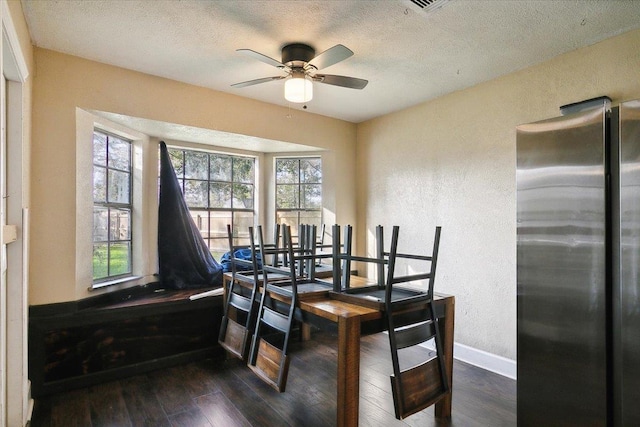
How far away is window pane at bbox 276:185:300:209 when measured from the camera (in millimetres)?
4633

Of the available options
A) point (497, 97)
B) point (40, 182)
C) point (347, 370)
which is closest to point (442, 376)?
point (347, 370)

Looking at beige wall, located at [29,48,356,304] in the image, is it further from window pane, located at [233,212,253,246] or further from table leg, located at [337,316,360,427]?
table leg, located at [337,316,360,427]

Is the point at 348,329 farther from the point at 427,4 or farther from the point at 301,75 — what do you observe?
the point at 427,4

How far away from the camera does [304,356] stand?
3.53m

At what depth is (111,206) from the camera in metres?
3.35

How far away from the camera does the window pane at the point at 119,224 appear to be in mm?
3373

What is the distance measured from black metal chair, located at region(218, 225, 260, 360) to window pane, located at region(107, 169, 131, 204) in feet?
3.90

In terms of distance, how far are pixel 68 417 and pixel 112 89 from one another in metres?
2.49

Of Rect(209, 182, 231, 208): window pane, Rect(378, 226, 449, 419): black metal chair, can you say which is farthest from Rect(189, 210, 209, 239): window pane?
Rect(378, 226, 449, 419): black metal chair

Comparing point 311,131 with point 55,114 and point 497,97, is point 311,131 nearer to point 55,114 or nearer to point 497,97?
point 497,97

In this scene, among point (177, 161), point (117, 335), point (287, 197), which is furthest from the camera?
point (287, 197)

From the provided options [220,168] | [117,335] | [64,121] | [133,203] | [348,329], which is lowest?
[117,335]

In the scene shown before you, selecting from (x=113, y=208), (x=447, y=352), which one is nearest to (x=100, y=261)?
(x=113, y=208)

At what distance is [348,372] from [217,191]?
A: 9.55 feet
